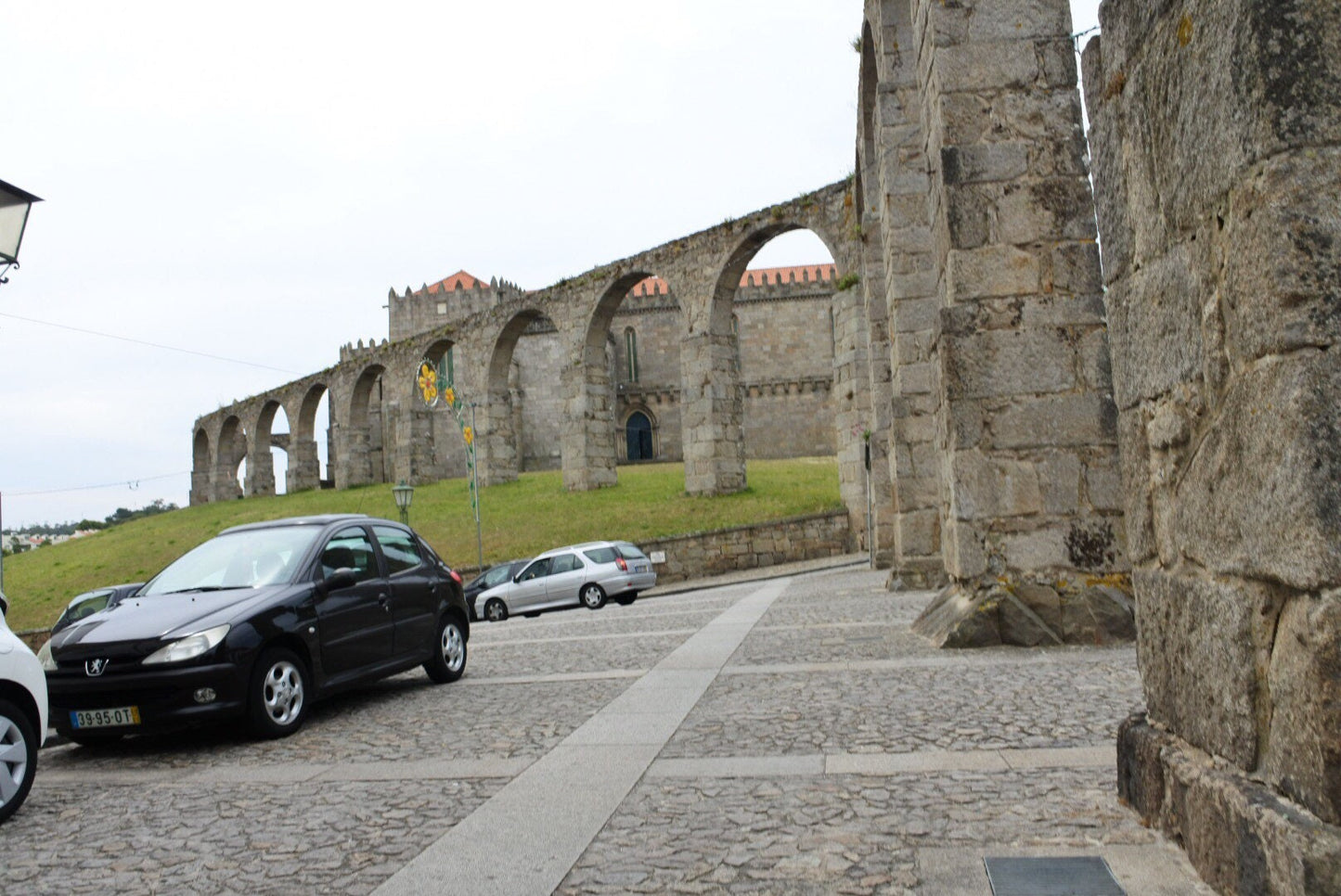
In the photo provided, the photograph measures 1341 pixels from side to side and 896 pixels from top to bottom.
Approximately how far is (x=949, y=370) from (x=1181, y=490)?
189 inches

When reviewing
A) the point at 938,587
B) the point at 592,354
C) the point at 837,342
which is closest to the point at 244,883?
the point at 938,587

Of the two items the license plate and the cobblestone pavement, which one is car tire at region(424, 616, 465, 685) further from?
the license plate

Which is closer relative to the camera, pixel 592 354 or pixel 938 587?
pixel 938 587

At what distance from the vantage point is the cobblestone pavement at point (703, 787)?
3199 mm

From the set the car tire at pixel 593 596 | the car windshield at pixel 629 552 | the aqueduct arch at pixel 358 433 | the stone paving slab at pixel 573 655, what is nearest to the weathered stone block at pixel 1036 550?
the stone paving slab at pixel 573 655

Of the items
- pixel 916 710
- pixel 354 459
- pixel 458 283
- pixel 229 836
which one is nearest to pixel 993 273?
pixel 916 710

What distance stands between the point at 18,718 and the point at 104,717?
1.27 meters

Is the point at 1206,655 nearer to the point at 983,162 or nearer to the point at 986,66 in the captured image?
the point at 983,162

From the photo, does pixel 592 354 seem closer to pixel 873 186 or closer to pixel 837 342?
pixel 837 342

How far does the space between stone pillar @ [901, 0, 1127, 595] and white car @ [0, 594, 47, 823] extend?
5.70 metres

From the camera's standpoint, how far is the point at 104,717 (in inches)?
236

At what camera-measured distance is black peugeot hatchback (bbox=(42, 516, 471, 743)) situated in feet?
19.6

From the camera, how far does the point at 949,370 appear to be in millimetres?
7590

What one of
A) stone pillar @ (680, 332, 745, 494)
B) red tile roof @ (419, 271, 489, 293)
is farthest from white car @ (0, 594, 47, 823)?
red tile roof @ (419, 271, 489, 293)
